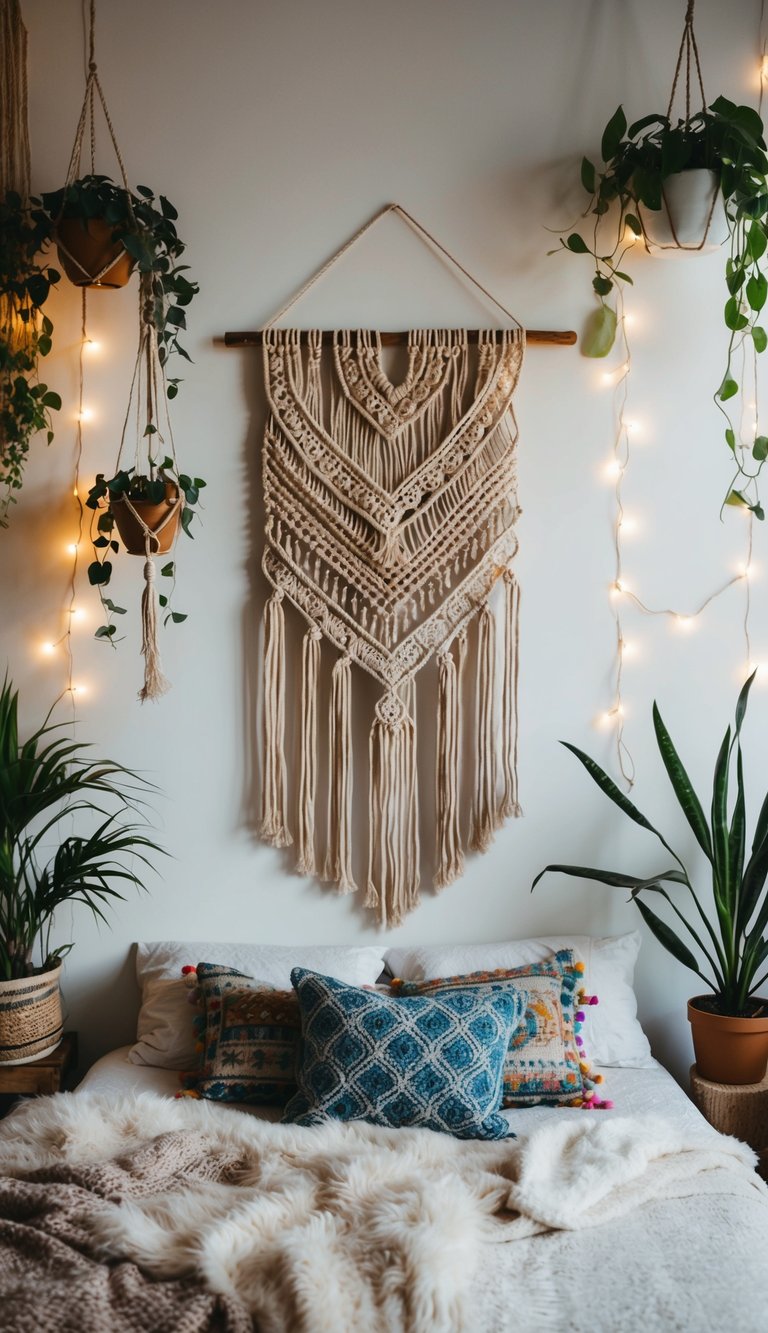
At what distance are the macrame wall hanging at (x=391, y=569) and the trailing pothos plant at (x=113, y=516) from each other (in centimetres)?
22

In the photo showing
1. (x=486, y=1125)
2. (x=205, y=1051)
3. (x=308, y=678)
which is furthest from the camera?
(x=308, y=678)

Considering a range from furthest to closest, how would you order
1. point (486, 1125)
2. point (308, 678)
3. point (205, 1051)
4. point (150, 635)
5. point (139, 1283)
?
point (308, 678), point (150, 635), point (205, 1051), point (486, 1125), point (139, 1283)

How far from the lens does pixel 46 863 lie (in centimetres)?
274

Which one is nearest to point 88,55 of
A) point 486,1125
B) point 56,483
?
point 56,483

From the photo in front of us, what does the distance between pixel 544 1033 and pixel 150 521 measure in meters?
1.38

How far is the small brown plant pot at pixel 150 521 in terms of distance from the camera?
2441 mm

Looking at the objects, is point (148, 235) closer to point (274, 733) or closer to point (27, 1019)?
point (274, 733)

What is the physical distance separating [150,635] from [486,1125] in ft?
→ 4.10

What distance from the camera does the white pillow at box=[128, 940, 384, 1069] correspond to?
2.50m

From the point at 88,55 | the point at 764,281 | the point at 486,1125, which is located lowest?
the point at 486,1125

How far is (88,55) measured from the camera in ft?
8.71

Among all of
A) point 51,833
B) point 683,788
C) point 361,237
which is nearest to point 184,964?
point 51,833

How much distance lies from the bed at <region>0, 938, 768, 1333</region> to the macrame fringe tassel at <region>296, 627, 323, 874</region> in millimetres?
715

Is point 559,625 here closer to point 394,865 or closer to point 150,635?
point 394,865
